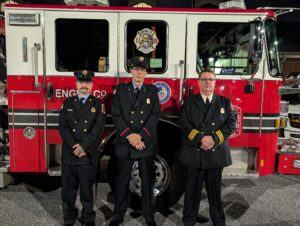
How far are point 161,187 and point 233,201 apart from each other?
112 cm

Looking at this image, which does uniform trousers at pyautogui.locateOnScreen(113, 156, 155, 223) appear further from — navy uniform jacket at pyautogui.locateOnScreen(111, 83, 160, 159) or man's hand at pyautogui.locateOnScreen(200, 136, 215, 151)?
man's hand at pyautogui.locateOnScreen(200, 136, 215, 151)

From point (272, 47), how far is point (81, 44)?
232cm

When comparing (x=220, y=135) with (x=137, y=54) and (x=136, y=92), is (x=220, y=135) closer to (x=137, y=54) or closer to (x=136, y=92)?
(x=136, y=92)

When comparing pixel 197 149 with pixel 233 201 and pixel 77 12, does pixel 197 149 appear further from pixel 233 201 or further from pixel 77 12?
pixel 77 12

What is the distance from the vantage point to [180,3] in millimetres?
12305

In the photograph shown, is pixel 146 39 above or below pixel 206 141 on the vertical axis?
above

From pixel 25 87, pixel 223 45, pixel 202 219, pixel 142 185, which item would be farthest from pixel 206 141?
pixel 25 87

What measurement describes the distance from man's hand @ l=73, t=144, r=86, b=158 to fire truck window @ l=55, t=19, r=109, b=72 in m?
1.09

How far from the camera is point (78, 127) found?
346 centimetres

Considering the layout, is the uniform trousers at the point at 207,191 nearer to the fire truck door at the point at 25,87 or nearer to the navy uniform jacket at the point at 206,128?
the navy uniform jacket at the point at 206,128

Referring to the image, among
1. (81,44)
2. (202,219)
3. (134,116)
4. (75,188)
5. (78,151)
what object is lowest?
(202,219)

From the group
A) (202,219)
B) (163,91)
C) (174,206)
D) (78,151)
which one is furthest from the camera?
(174,206)

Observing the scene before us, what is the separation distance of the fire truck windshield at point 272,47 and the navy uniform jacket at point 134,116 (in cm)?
158

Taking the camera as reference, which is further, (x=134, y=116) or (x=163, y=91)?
(x=163, y=91)
